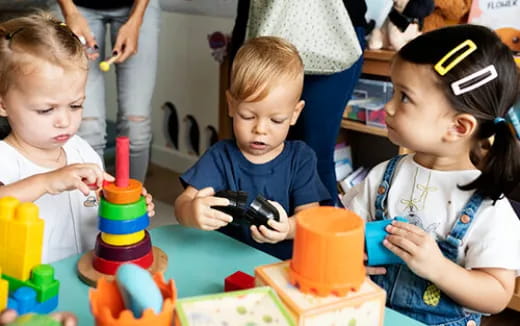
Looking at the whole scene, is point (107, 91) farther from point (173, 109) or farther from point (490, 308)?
point (490, 308)

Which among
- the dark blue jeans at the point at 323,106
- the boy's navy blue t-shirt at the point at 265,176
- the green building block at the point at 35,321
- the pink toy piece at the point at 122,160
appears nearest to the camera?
the green building block at the point at 35,321

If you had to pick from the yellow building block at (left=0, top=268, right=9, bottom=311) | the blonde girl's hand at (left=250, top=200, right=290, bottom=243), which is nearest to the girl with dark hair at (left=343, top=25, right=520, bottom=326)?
the blonde girl's hand at (left=250, top=200, right=290, bottom=243)

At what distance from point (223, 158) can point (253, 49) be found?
8.7 inches

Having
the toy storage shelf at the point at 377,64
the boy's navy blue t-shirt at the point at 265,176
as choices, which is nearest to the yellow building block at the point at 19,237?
the boy's navy blue t-shirt at the point at 265,176

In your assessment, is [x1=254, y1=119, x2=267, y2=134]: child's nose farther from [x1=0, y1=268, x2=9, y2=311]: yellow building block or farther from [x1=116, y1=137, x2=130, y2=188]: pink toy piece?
[x1=0, y1=268, x2=9, y2=311]: yellow building block

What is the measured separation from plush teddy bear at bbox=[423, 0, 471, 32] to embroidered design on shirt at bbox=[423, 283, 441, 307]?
130 cm

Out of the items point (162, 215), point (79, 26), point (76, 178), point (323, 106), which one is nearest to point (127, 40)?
point (79, 26)

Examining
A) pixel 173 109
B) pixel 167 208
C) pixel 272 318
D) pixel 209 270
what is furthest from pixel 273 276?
pixel 173 109

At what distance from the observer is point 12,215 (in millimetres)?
679

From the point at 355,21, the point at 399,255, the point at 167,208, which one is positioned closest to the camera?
the point at 399,255

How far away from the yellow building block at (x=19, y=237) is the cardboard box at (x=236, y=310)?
8.1 inches

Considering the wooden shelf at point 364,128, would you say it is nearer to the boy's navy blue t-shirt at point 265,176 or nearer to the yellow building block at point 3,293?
the boy's navy blue t-shirt at point 265,176

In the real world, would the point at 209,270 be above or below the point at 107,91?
above

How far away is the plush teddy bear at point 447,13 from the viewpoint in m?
1.95
